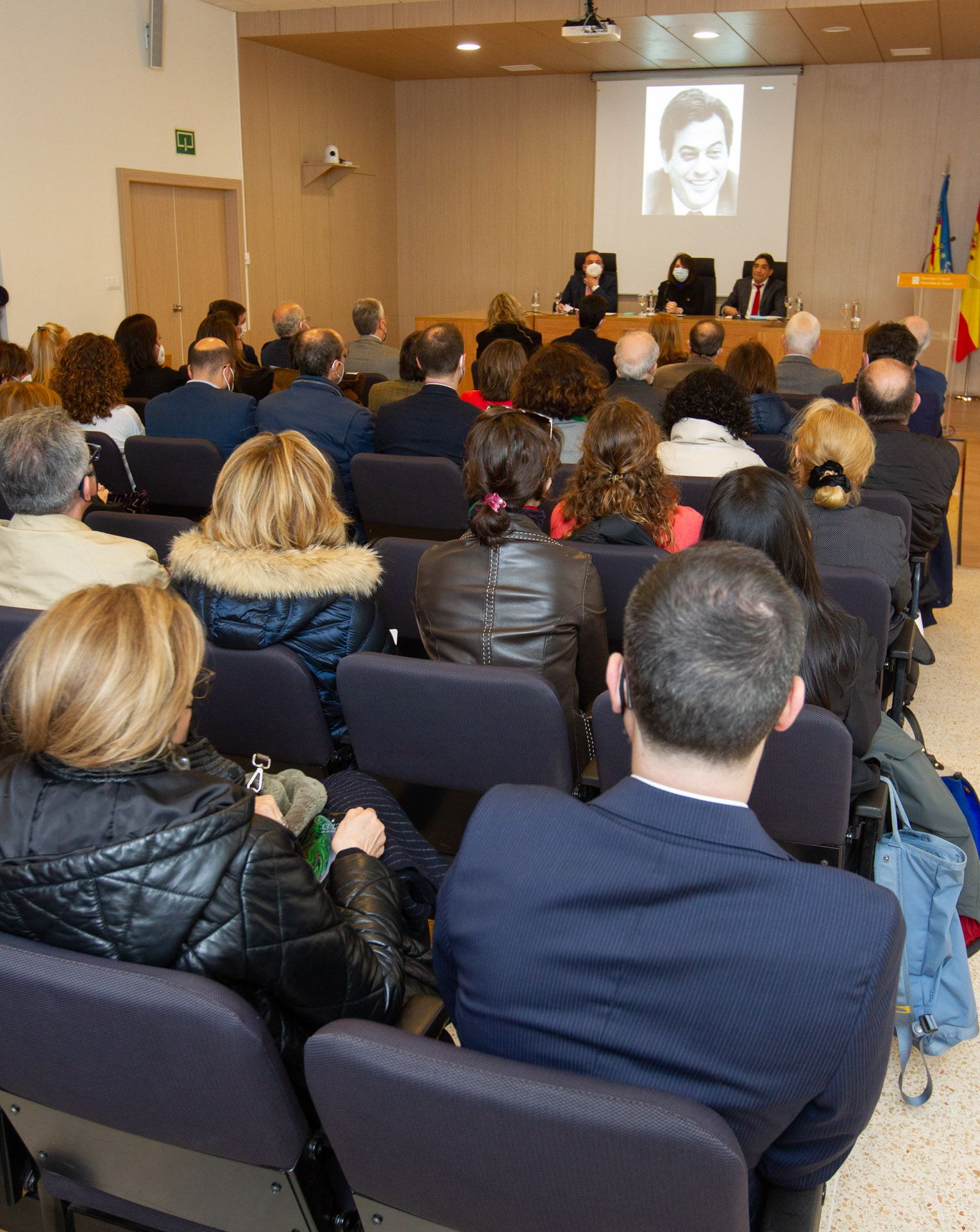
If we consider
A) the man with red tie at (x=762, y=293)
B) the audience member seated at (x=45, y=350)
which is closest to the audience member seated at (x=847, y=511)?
the audience member seated at (x=45, y=350)

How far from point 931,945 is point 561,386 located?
8.95 ft

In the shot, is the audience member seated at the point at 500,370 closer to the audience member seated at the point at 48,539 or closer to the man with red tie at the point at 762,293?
the audience member seated at the point at 48,539

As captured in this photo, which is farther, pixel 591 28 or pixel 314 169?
pixel 314 169

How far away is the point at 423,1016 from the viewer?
58.1 inches

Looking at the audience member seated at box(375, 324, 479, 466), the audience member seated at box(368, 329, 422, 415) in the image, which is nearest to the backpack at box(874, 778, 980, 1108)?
the audience member seated at box(375, 324, 479, 466)

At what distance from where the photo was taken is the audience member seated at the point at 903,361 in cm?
524

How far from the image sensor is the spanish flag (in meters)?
11.2

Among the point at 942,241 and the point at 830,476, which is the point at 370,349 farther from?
the point at 942,241

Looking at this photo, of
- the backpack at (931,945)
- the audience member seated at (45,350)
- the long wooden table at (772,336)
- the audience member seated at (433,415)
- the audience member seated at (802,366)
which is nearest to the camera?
the backpack at (931,945)

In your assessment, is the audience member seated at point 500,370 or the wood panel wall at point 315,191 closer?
the audience member seated at point 500,370

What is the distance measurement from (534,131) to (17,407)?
10.3 metres

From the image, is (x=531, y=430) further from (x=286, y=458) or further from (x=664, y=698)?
(x=664, y=698)

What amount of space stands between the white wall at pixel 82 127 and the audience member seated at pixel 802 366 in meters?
5.31

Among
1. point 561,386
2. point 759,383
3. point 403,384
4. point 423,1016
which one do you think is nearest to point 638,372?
point 759,383
